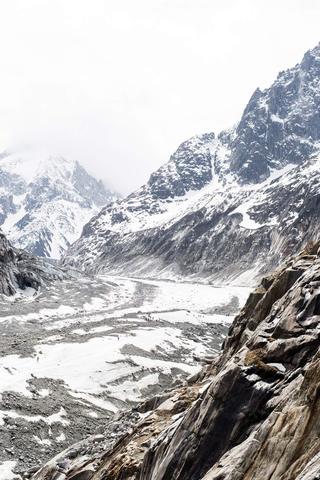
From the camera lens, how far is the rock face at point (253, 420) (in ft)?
55.3

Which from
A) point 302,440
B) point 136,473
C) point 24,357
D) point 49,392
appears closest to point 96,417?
point 49,392

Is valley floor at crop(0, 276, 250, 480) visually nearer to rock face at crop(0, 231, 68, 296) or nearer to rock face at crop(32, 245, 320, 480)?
rock face at crop(0, 231, 68, 296)

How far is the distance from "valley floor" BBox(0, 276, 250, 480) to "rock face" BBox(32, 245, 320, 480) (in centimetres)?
1185

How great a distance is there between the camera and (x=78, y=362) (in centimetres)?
6412

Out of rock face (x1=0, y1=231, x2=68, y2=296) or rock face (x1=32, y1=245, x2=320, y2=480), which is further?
rock face (x1=0, y1=231, x2=68, y2=296)

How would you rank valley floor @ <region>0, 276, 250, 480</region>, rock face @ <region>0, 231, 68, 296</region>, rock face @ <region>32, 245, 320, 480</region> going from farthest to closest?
1. rock face @ <region>0, 231, 68, 296</region>
2. valley floor @ <region>0, 276, 250, 480</region>
3. rock face @ <region>32, 245, 320, 480</region>

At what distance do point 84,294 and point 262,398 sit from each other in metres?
131

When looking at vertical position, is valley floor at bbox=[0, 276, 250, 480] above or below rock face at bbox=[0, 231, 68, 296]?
below

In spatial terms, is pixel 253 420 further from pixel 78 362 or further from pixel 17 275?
pixel 17 275

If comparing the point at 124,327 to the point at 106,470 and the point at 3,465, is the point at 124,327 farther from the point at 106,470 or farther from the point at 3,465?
the point at 106,470

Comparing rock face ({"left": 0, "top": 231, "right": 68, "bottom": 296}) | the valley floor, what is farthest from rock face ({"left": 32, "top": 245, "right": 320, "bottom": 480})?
rock face ({"left": 0, "top": 231, "right": 68, "bottom": 296})

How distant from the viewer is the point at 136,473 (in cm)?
2355

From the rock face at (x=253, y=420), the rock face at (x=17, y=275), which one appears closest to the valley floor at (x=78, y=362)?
the rock face at (x=17, y=275)

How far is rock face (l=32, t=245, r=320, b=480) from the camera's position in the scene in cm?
1684
